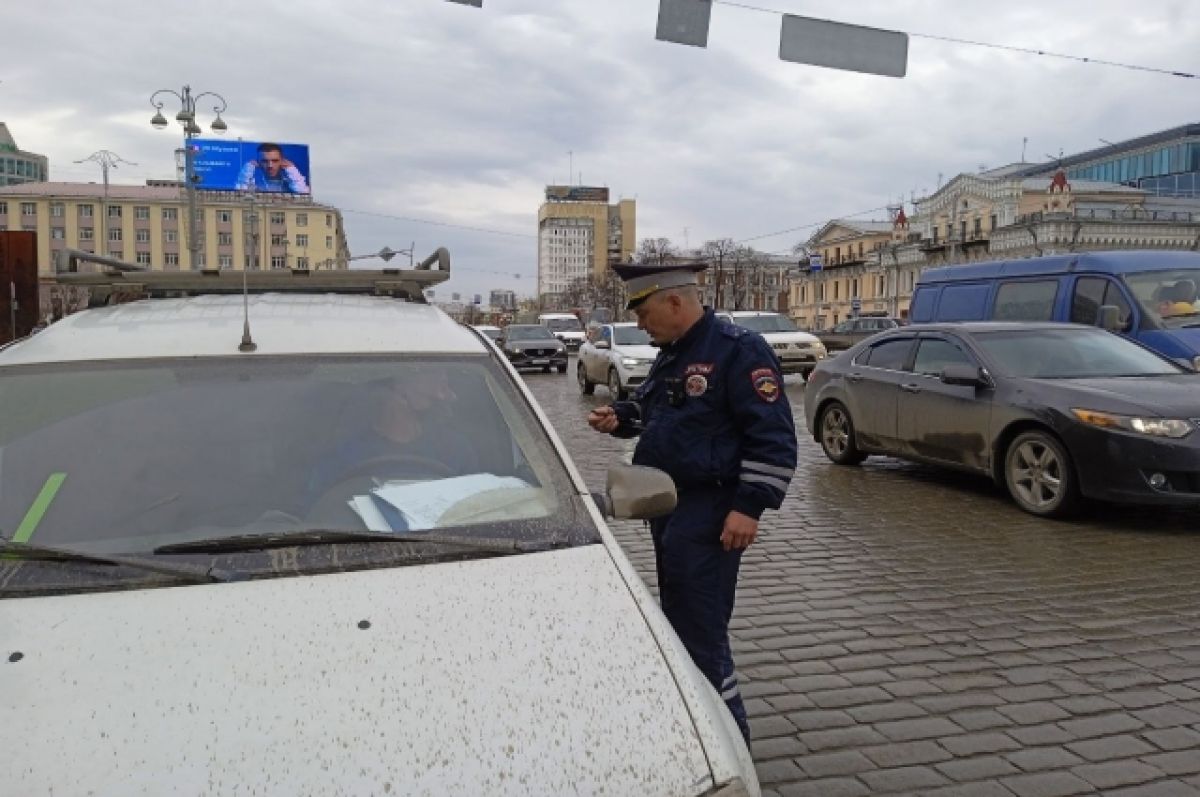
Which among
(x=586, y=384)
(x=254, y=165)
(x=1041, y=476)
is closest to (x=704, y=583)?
(x=1041, y=476)

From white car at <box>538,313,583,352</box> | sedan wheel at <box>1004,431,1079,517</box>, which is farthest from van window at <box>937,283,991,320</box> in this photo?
white car at <box>538,313,583,352</box>

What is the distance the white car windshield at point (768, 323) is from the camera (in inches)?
940

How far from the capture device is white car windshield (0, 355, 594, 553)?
2.56 metres

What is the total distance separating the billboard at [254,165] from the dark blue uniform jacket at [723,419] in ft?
195

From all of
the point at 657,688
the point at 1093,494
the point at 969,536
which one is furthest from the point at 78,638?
the point at 1093,494

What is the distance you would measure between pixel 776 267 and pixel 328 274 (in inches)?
4501

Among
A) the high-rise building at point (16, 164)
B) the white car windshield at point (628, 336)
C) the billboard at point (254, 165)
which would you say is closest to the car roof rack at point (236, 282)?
the white car windshield at point (628, 336)

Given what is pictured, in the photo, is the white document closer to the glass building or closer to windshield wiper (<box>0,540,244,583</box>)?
windshield wiper (<box>0,540,244,583</box>)

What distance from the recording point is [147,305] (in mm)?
3611

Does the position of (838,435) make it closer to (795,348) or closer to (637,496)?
(637,496)

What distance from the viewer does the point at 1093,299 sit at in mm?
12656

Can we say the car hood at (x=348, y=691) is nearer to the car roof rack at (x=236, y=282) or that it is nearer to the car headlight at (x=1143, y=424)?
the car roof rack at (x=236, y=282)

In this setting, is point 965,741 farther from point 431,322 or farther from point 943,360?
point 943,360

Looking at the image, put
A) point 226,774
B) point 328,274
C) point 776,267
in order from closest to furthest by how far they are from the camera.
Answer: point 226,774, point 328,274, point 776,267
